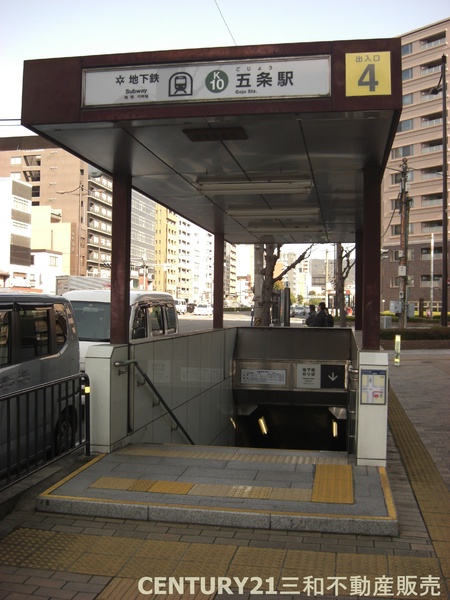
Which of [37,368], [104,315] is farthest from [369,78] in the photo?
[104,315]

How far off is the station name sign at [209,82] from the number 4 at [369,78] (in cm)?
30

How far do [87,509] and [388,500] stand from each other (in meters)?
2.53

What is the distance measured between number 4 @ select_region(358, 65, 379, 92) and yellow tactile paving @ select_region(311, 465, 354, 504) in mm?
3564

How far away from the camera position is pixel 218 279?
12.6 meters

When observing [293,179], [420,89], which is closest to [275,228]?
[293,179]

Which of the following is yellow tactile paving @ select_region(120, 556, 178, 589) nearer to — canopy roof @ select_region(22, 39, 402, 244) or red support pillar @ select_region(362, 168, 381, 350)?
red support pillar @ select_region(362, 168, 381, 350)

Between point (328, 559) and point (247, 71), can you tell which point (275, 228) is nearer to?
point (247, 71)

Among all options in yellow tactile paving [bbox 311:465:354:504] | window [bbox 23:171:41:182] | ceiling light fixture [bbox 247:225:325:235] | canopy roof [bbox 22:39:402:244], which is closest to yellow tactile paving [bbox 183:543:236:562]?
yellow tactile paving [bbox 311:465:354:504]

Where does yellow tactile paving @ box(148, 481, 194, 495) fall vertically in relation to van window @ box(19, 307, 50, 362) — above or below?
below

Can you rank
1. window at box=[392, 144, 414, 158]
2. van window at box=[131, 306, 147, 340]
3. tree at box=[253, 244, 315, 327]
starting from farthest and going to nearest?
window at box=[392, 144, 414, 158]
tree at box=[253, 244, 315, 327]
van window at box=[131, 306, 147, 340]

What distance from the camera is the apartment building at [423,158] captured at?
62.8 metres

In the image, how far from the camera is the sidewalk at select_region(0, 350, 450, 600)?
12.0 feet

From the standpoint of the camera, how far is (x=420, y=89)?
64.1 metres

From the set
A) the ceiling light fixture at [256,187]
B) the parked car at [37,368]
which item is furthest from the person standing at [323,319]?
the parked car at [37,368]
